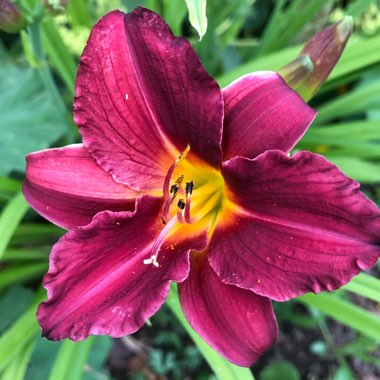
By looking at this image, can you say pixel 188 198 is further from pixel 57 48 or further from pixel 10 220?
Result: pixel 57 48

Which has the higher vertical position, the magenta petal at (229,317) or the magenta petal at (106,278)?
the magenta petal at (106,278)

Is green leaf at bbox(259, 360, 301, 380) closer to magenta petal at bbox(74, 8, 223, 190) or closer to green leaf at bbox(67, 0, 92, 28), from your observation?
magenta petal at bbox(74, 8, 223, 190)

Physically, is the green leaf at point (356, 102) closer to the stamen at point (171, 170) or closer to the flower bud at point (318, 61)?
the flower bud at point (318, 61)

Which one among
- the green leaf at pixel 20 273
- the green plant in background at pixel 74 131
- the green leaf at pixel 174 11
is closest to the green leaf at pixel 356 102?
the green plant in background at pixel 74 131

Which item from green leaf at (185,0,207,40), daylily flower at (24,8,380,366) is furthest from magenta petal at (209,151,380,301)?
green leaf at (185,0,207,40)

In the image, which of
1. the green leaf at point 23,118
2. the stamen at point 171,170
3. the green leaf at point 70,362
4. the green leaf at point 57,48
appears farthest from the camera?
the green leaf at point 23,118

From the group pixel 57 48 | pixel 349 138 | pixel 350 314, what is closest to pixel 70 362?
pixel 350 314

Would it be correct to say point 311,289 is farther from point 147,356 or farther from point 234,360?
point 147,356
